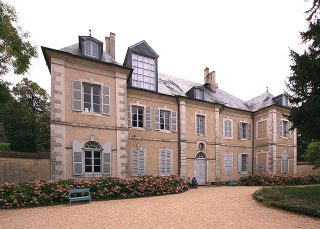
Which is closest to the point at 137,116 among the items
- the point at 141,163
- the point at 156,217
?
the point at 141,163

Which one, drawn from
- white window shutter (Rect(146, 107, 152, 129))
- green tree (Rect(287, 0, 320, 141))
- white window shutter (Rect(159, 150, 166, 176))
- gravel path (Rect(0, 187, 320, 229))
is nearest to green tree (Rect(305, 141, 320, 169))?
green tree (Rect(287, 0, 320, 141))

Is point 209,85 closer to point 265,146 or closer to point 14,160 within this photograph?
point 265,146

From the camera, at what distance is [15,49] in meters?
8.43

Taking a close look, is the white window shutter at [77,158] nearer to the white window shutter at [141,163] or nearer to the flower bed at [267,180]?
the white window shutter at [141,163]

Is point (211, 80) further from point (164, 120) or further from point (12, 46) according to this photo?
point (12, 46)

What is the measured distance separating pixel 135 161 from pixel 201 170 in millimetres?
5566

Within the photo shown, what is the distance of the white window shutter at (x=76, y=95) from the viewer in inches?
489

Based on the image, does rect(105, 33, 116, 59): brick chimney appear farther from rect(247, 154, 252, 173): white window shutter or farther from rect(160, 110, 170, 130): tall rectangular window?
rect(247, 154, 252, 173): white window shutter

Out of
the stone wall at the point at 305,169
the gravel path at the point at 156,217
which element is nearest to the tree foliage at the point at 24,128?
the gravel path at the point at 156,217

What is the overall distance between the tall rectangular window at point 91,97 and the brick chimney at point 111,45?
474cm

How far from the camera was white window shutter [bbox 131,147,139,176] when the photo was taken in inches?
606

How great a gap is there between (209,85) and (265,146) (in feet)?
22.4

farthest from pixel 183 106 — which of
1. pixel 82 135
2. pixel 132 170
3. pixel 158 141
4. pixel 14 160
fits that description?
pixel 14 160

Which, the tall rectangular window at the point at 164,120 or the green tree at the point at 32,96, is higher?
the green tree at the point at 32,96
